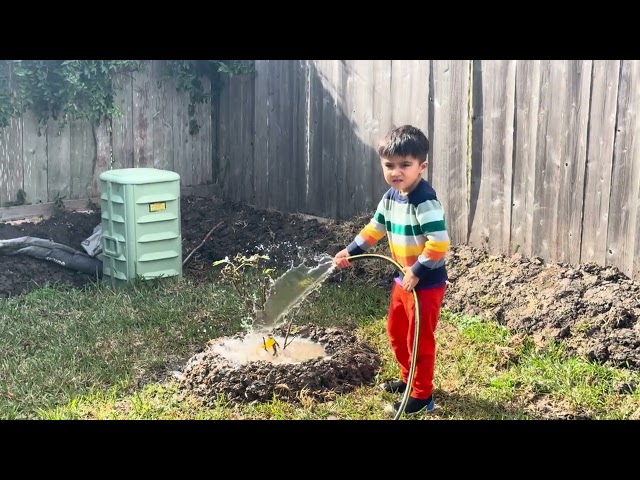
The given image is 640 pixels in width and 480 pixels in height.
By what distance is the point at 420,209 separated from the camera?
4.56m

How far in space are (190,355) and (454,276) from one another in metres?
2.28

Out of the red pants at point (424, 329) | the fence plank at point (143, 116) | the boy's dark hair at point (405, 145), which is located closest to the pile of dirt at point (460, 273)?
the fence plank at point (143, 116)

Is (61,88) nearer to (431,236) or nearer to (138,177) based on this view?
(138,177)

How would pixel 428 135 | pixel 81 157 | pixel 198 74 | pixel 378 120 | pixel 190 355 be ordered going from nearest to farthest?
pixel 190 355, pixel 428 135, pixel 378 120, pixel 81 157, pixel 198 74

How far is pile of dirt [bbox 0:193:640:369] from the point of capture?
5.48 metres

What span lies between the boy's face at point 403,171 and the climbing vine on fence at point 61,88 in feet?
16.0

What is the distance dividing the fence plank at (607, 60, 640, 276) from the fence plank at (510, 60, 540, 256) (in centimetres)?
77

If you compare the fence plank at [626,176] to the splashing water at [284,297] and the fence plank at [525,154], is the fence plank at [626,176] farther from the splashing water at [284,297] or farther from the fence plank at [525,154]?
the splashing water at [284,297]

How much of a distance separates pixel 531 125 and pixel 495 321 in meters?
1.63

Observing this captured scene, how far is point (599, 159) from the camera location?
241 inches

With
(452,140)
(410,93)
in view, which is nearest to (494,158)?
(452,140)

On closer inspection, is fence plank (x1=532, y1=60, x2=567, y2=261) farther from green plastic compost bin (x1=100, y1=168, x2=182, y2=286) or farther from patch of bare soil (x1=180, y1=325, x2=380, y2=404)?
green plastic compost bin (x1=100, y1=168, x2=182, y2=286)

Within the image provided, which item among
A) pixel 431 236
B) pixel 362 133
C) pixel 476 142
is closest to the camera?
pixel 431 236

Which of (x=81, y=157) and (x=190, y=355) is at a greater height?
(x=81, y=157)
